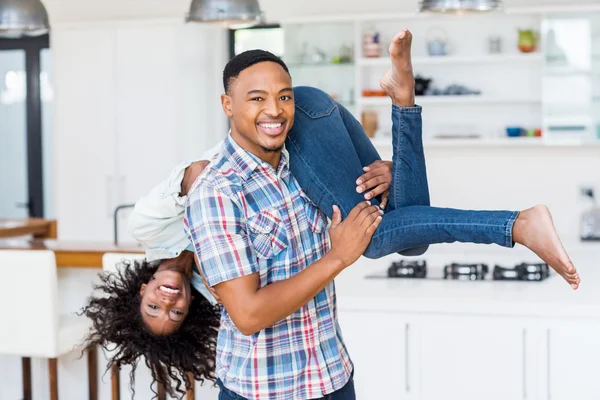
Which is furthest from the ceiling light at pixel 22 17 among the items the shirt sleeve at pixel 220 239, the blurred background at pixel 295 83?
the shirt sleeve at pixel 220 239

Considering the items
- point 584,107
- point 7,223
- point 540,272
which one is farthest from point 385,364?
point 7,223

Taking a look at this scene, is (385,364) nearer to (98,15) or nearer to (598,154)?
(598,154)

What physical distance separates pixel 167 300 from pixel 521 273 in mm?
1663

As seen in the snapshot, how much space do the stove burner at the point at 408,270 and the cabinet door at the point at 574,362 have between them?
71 centimetres

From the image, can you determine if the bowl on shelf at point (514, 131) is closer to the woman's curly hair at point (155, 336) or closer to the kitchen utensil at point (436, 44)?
the kitchen utensil at point (436, 44)

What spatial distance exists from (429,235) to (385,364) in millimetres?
1341

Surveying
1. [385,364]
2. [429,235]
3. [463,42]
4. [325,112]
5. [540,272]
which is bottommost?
[385,364]

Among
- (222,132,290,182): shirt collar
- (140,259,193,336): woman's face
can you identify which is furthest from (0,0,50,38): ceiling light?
(222,132,290,182): shirt collar

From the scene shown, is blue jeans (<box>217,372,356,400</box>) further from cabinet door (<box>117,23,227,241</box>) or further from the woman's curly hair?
cabinet door (<box>117,23,227,241</box>)

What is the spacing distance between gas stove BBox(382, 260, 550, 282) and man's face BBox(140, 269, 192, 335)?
138cm

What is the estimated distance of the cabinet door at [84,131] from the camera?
6188 mm

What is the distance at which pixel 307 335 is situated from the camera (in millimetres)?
2082

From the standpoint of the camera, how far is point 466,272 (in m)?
3.70

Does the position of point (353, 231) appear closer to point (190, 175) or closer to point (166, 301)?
point (190, 175)
